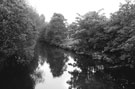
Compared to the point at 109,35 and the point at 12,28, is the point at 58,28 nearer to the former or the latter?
the point at 109,35

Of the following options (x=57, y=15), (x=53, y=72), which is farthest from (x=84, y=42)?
(x=57, y=15)

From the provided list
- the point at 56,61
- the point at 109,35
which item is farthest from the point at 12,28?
the point at 109,35

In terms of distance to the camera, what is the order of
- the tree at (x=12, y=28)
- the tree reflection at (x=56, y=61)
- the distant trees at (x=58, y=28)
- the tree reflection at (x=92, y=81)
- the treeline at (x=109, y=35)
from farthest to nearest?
the distant trees at (x=58, y=28) → the tree reflection at (x=56, y=61) → the treeline at (x=109, y=35) → the tree at (x=12, y=28) → the tree reflection at (x=92, y=81)

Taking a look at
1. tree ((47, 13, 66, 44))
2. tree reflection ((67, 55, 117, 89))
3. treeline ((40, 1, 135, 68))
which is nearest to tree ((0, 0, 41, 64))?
tree reflection ((67, 55, 117, 89))

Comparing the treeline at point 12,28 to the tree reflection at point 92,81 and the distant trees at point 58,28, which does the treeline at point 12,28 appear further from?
the distant trees at point 58,28

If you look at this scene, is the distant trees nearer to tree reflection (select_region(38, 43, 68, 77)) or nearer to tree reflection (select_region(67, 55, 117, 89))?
tree reflection (select_region(38, 43, 68, 77))

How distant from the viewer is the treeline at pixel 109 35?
16987 mm

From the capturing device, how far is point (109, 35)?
21172 mm

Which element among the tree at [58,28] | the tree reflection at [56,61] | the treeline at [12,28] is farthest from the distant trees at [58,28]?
the treeline at [12,28]

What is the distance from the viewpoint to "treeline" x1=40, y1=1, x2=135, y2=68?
1699cm

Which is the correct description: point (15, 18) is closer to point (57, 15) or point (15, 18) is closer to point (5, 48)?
point (5, 48)

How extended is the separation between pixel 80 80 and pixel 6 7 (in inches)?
322

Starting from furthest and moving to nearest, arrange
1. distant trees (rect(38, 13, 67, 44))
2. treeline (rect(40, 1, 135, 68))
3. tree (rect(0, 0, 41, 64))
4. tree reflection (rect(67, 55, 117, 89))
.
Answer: distant trees (rect(38, 13, 67, 44)), treeline (rect(40, 1, 135, 68)), tree (rect(0, 0, 41, 64)), tree reflection (rect(67, 55, 117, 89))

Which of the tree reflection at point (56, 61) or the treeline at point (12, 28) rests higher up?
the treeline at point (12, 28)
